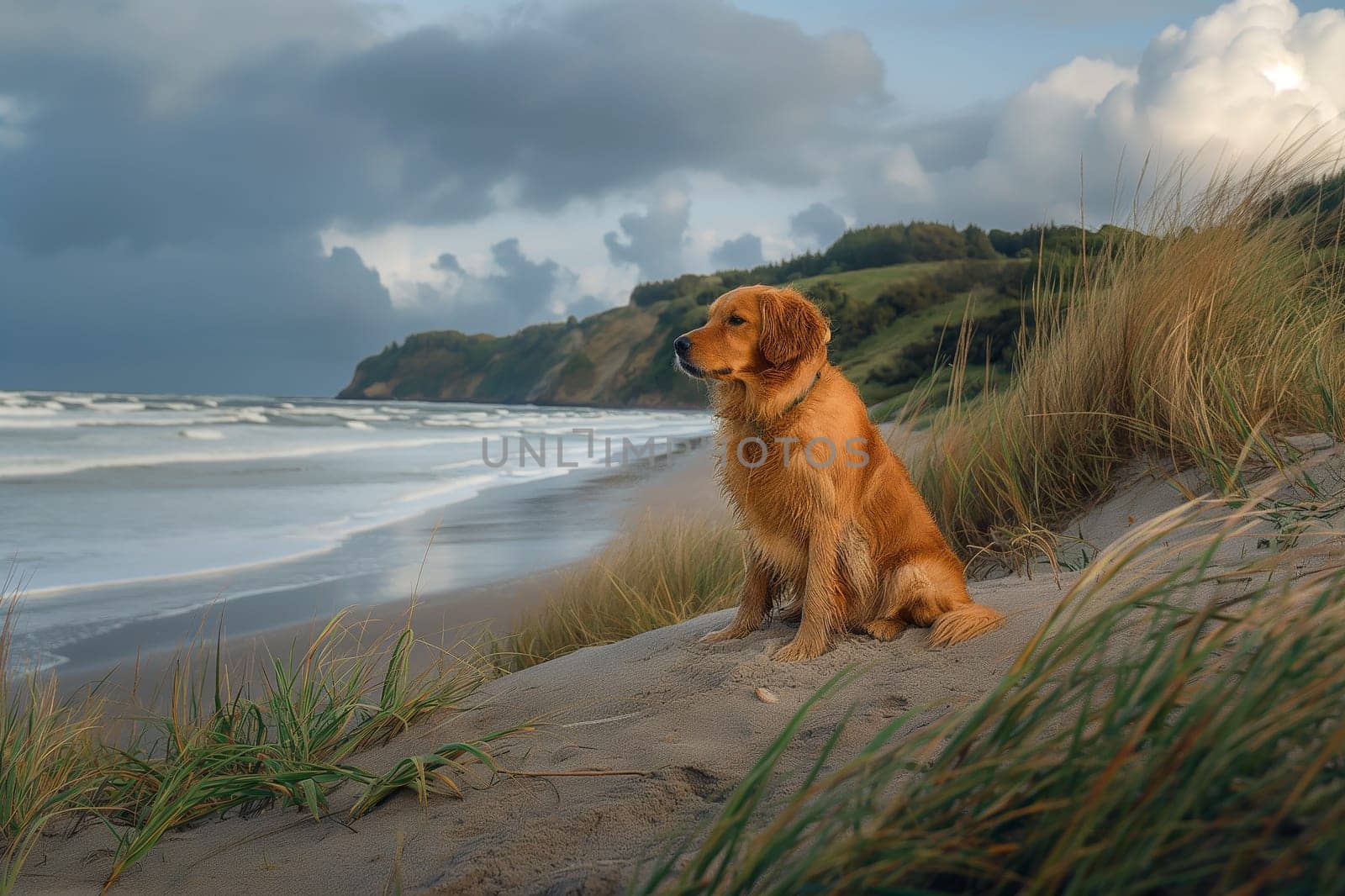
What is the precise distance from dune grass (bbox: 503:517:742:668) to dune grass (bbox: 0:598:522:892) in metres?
1.46

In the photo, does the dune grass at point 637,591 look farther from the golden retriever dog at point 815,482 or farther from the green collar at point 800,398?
the green collar at point 800,398

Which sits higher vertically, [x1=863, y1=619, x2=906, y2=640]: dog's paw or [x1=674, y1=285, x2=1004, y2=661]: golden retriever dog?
[x1=674, y1=285, x2=1004, y2=661]: golden retriever dog

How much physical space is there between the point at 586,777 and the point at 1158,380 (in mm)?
3711

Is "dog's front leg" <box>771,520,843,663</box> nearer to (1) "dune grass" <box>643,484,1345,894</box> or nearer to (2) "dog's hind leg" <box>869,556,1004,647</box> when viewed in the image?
(2) "dog's hind leg" <box>869,556,1004,647</box>

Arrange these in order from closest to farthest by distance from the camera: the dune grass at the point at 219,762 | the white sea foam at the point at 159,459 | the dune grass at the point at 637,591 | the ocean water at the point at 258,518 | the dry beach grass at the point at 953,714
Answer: the dry beach grass at the point at 953,714
the dune grass at the point at 219,762
the dune grass at the point at 637,591
the ocean water at the point at 258,518
the white sea foam at the point at 159,459

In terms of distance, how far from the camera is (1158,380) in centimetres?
455

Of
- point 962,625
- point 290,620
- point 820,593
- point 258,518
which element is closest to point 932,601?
point 962,625

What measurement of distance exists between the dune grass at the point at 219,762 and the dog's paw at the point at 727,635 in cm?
91

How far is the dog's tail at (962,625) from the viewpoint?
305 cm

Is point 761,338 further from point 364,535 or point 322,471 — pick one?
point 322,471

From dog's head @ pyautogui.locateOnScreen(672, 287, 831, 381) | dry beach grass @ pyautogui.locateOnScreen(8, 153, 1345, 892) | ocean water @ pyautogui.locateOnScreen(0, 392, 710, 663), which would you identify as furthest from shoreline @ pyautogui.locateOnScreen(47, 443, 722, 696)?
dog's head @ pyautogui.locateOnScreen(672, 287, 831, 381)

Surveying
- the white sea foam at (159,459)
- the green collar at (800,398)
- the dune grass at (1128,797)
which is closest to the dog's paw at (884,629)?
the green collar at (800,398)

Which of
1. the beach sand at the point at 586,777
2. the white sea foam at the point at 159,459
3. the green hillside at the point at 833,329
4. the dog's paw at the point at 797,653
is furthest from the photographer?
the green hillside at the point at 833,329

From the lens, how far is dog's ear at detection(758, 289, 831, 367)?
321cm
